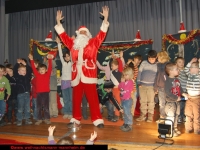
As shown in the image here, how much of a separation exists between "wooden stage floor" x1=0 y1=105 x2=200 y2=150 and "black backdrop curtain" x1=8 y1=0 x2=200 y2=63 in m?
2.78

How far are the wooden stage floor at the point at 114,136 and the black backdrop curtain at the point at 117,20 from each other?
2.78m

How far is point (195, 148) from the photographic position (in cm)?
308

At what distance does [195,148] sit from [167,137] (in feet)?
1.58

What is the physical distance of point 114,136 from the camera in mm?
3633

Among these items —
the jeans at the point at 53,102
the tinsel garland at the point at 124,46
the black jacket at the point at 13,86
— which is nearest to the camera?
the black jacket at the point at 13,86

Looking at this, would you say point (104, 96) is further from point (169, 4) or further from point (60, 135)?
point (169, 4)

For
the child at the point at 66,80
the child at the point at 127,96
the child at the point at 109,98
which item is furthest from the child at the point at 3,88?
the child at the point at 127,96

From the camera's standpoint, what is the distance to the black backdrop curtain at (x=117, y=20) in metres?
6.07

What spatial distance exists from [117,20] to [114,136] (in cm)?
383

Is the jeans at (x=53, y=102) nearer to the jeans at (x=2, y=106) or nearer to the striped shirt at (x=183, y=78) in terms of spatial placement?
the jeans at (x=2, y=106)

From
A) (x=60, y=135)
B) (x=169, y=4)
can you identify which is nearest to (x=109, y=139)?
(x=60, y=135)

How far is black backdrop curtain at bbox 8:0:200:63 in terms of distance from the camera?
607 centimetres

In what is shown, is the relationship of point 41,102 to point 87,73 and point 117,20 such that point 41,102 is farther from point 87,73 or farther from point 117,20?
point 117,20

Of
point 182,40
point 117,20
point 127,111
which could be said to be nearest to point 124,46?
point 117,20
